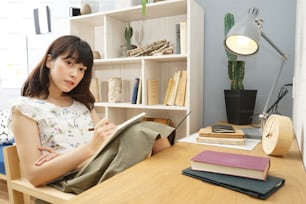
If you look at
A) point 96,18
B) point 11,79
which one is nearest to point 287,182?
point 96,18

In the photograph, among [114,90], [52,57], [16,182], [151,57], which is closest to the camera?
[16,182]

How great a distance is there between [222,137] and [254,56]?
881 millimetres

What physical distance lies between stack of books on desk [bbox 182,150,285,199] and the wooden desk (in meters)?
0.02

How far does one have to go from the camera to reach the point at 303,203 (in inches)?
23.4

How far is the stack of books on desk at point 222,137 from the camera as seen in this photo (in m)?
1.17

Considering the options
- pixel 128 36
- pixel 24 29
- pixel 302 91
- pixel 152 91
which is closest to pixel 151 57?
pixel 152 91

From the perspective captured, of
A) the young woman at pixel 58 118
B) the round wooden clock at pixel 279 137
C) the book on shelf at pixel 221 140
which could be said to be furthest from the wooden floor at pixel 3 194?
the round wooden clock at pixel 279 137

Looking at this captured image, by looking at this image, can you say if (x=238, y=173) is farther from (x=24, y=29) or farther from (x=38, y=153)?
(x=24, y=29)

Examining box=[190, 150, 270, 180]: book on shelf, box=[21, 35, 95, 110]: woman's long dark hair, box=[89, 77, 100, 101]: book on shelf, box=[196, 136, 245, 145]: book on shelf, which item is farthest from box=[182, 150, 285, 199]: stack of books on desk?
box=[89, 77, 100, 101]: book on shelf

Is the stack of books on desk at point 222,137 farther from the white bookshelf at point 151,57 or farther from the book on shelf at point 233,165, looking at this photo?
the white bookshelf at point 151,57

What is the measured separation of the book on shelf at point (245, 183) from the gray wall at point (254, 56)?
1.19m

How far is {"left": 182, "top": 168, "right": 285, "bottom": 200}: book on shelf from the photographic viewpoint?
24.7 inches

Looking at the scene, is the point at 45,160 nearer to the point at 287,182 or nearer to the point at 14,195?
the point at 14,195

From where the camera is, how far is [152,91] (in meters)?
1.96
